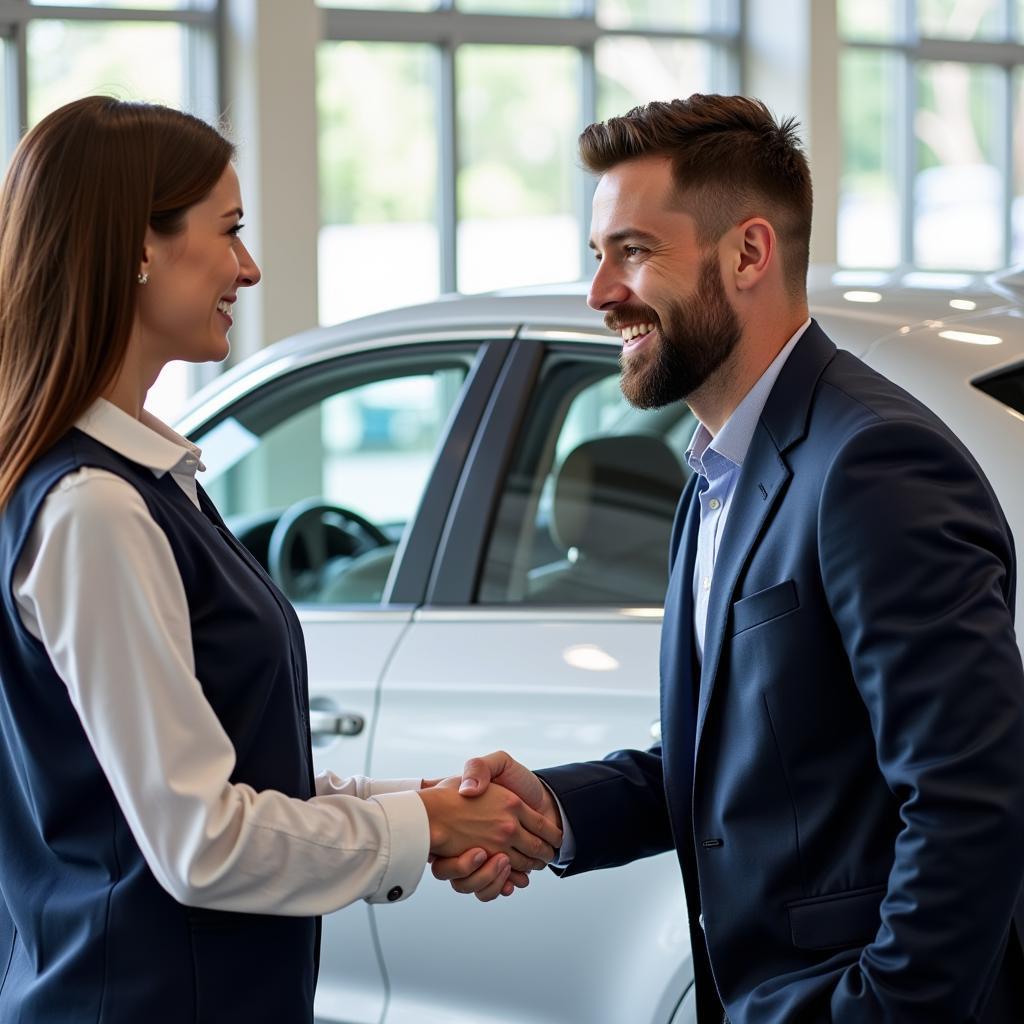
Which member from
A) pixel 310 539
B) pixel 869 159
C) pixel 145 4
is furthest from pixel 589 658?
pixel 869 159

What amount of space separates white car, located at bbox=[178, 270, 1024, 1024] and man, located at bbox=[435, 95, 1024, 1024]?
39 centimetres

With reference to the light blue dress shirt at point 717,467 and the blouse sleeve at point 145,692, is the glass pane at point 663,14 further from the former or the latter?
the blouse sleeve at point 145,692

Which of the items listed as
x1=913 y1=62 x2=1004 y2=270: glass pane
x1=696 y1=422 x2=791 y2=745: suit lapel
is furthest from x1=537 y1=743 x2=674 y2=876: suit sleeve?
x1=913 y1=62 x2=1004 y2=270: glass pane

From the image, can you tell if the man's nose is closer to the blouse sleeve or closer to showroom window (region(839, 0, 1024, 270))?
the blouse sleeve

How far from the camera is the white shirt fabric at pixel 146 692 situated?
130 centimetres

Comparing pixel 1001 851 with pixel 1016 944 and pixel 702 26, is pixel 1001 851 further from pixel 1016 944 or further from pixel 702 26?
pixel 702 26

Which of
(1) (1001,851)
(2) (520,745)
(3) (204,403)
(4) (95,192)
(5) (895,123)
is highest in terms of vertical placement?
(5) (895,123)

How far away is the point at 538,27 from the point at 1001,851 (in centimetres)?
738

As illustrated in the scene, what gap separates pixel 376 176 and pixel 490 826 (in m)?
6.54

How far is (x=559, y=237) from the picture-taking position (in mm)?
8570

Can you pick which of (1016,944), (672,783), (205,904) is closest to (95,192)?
(205,904)

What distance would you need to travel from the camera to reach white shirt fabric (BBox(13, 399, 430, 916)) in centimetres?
130

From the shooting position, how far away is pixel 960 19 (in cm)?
1002

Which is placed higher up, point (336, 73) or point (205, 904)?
point (336, 73)
